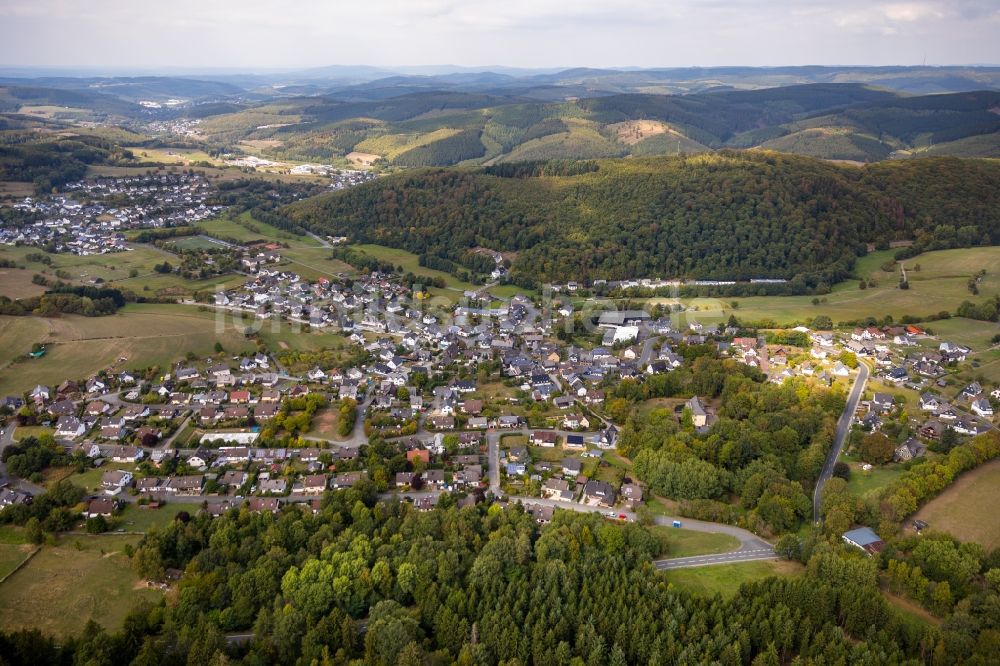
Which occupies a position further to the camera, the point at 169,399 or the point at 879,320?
the point at 879,320

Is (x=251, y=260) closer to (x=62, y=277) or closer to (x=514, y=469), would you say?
(x=62, y=277)

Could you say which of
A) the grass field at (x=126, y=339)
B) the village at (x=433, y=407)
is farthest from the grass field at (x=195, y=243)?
the village at (x=433, y=407)

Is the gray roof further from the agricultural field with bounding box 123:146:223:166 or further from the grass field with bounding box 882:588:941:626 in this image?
the agricultural field with bounding box 123:146:223:166

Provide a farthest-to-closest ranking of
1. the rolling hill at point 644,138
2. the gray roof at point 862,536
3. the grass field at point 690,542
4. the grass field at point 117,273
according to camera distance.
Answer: the rolling hill at point 644,138 → the grass field at point 117,273 → the grass field at point 690,542 → the gray roof at point 862,536

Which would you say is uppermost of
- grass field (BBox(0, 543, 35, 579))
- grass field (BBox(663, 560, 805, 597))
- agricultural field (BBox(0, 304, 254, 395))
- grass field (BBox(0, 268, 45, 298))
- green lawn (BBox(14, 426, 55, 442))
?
grass field (BBox(0, 268, 45, 298))

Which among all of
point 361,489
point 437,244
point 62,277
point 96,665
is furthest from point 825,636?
point 62,277

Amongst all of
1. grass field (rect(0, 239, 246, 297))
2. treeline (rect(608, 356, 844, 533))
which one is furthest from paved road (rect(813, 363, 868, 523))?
grass field (rect(0, 239, 246, 297))

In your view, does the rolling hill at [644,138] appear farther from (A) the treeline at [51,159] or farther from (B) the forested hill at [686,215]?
(B) the forested hill at [686,215]
